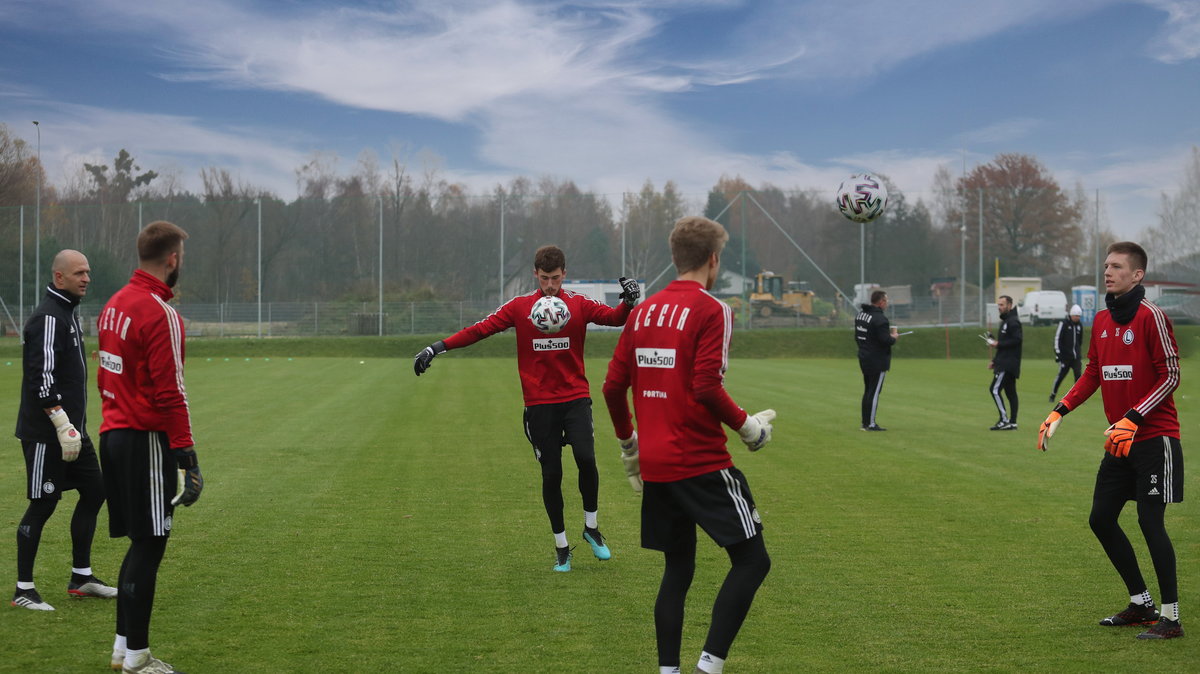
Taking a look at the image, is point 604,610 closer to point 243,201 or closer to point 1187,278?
point 1187,278

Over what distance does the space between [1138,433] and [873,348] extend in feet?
35.3

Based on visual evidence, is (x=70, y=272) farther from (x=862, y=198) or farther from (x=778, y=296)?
(x=778, y=296)

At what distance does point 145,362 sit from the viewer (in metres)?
4.69

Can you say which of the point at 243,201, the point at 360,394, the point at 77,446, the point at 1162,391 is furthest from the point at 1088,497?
the point at 243,201

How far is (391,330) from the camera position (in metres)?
47.7

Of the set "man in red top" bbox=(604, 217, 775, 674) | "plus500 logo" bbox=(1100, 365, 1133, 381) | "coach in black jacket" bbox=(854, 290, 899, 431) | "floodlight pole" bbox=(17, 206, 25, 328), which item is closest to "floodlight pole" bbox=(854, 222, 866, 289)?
"coach in black jacket" bbox=(854, 290, 899, 431)

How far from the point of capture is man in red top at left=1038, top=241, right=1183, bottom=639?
5.47 m

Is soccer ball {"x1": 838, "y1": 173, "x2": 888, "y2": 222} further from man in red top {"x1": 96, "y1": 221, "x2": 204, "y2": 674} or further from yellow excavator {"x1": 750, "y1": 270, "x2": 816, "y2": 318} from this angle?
yellow excavator {"x1": 750, "y1": 270, "x2": 816, "y2": 318}

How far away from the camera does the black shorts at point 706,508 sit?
4293 mm

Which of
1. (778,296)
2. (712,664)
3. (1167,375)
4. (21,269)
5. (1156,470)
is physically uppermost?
(21,269)

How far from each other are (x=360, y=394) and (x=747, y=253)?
105ft

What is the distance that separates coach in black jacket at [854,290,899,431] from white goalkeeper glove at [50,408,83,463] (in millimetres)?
12045

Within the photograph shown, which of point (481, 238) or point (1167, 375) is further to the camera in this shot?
point (481, 238)

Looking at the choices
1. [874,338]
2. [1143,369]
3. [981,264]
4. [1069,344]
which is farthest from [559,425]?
[981,264]
